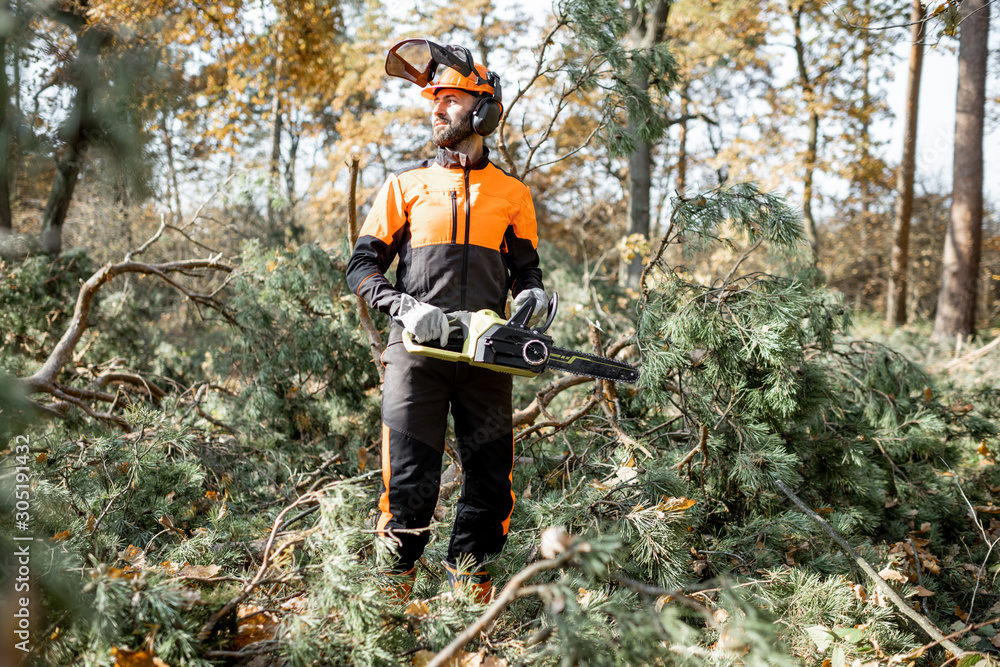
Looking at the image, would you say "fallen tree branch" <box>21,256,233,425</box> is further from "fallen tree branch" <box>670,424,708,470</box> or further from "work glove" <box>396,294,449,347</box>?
"fallen tree branch" <box>670,424,708,470</box>

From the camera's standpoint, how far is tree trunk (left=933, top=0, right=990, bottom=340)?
8.90 metres

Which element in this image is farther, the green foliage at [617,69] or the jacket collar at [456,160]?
the green foliage at [617,69]

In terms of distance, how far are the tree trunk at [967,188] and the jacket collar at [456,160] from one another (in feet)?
31.5

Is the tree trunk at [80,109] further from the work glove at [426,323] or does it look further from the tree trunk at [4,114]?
the work glove at [426,323]

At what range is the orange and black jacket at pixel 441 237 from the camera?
2.32 meters

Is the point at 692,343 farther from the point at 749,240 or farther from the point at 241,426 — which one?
the point at 241,426

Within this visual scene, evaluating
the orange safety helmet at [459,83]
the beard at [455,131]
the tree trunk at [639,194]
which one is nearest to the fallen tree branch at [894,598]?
the beard at [455,131]

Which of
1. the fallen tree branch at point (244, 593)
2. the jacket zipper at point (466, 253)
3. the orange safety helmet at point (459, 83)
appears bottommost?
the fallen tree branch at point (244, 593)

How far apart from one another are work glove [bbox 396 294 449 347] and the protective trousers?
0.24 meters

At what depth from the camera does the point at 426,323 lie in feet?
6.73

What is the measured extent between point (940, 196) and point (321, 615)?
17.4m

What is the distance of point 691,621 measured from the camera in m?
2.30

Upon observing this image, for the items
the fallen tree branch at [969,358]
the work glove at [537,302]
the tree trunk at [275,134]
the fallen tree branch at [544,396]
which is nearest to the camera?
the work glove at [537,302]

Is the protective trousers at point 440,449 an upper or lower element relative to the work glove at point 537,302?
lower
